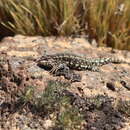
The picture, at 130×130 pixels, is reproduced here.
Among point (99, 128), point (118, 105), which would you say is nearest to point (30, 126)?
point (99, 128)

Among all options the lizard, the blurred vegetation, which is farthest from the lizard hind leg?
the blurred vegetation

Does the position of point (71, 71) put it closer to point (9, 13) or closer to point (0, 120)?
point (0, 120)

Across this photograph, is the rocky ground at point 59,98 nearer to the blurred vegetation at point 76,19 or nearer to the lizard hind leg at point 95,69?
the lizard hind leg at point 95,69

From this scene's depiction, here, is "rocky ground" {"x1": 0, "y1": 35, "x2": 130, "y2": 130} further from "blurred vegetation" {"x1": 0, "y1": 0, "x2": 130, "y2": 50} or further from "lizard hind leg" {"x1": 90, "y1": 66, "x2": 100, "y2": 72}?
"blurred vegetation" {"x1": 0, "y1": 0, "x2": 130, "y2": 50}

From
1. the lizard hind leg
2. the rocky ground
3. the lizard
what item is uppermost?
Result: the lizard

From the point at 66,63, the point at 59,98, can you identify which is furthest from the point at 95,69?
the point at 59,98
